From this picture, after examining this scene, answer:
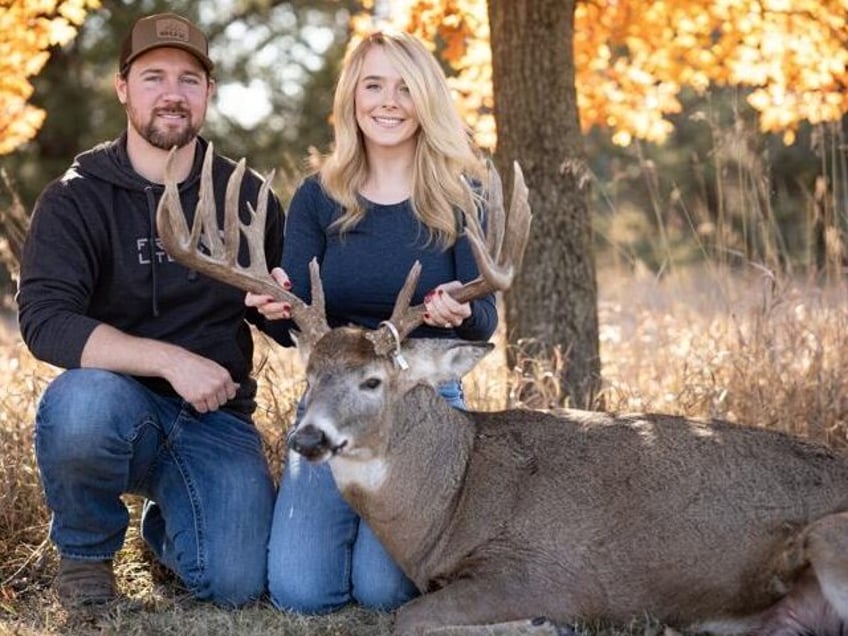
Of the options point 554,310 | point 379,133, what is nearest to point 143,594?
point 379,133

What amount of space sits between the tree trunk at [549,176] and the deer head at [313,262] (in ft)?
6.97

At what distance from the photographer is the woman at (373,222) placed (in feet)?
16.7

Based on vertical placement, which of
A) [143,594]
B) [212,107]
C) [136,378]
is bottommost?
[143,594]

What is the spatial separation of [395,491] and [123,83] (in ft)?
6.71

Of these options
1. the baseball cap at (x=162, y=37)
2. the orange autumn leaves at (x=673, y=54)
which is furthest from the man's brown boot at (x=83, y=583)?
the orange autumn leaves at (x=673, y=54)

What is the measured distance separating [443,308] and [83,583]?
66.1 inches

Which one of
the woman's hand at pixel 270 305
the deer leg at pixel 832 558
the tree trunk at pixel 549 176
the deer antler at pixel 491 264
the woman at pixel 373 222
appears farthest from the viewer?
the tree trunk at pixel 549 176

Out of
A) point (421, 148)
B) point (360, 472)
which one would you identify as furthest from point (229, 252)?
point (421, 148)

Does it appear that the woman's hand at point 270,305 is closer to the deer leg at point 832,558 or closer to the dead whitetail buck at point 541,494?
the dead whitetail buck at point 541,494

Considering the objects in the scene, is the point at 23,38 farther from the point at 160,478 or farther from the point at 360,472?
→ the point at 360,472

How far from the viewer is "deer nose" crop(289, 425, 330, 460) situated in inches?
166

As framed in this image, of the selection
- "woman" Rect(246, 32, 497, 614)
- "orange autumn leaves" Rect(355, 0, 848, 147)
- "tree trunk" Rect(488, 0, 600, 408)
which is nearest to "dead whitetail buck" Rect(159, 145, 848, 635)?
"woman" Rect(246, 32, 497, 614)

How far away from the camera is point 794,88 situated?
7.70 meters

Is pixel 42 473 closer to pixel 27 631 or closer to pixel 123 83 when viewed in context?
pixel 27 631
